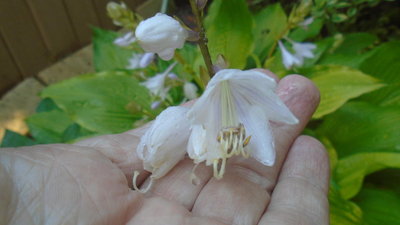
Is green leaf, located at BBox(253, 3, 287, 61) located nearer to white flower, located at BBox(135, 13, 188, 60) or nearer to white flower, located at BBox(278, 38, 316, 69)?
white flower, located at BBox(278, 38, 316, 69)

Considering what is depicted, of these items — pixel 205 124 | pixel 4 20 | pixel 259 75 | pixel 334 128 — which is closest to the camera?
pixel 259 75

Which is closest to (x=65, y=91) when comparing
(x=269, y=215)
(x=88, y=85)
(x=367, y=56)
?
(x=88, y=85)

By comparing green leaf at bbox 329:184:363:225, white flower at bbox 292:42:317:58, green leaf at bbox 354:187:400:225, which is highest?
white flower at bbox 292:42:317:58

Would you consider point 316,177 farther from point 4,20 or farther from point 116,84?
point 4,20

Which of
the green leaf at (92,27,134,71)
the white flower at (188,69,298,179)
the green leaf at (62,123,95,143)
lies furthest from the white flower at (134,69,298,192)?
the green leaf at (92,27,134,71)

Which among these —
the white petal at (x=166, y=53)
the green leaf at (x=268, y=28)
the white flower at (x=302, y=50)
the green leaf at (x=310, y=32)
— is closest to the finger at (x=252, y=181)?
the white petal at (x=166, y=53)
